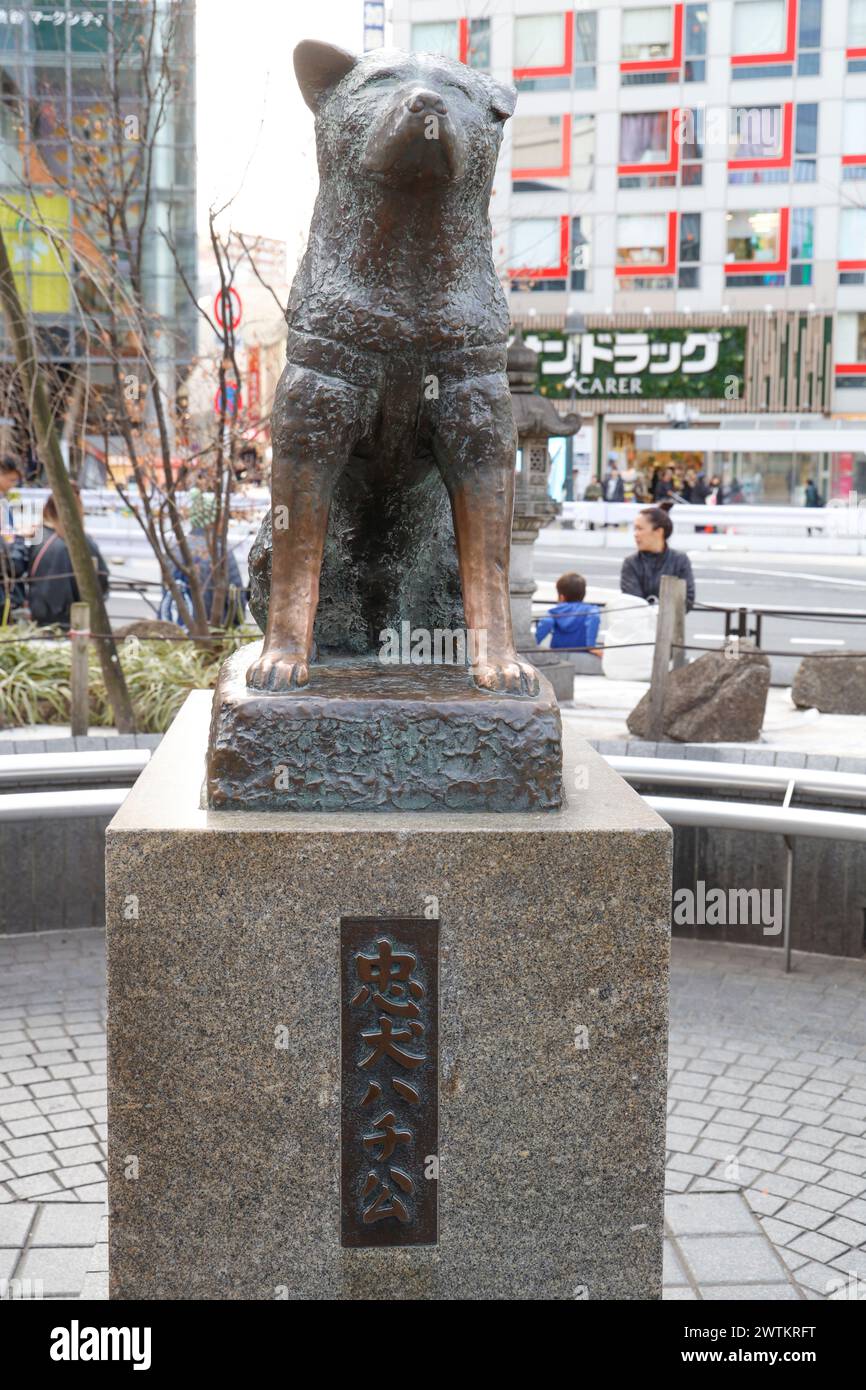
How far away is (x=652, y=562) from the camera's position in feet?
30.8

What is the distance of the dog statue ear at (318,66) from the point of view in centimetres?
273

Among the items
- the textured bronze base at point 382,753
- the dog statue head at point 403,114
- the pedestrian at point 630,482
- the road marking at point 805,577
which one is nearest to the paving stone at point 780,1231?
the textured bronze base at point 382,753

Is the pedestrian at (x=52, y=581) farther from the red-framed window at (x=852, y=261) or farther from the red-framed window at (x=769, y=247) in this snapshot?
the red-framed window at (x=852, y=261)

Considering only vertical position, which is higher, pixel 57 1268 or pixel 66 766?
pixel 66 766

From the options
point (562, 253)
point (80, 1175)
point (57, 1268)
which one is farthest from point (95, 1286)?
point (562, 253)

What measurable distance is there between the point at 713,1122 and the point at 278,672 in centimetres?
218

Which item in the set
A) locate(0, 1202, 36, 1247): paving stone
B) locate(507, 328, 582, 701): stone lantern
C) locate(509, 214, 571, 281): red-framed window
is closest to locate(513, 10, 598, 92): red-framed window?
locate(509, 214, 571, 281): red-framed window

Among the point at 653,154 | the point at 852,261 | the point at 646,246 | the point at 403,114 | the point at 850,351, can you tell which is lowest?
the point at 403,114

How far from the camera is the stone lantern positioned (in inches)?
362

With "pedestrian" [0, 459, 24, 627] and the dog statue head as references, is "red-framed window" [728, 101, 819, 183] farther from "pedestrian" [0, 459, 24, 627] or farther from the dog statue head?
the dog statue head

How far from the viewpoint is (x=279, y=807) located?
8.88 feet

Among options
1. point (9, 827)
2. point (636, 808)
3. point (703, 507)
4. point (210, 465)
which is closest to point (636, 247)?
point (703, 507)

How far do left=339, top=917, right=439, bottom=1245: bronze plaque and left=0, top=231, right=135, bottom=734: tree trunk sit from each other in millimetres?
4850

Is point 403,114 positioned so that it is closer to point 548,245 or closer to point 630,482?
point 630,482
